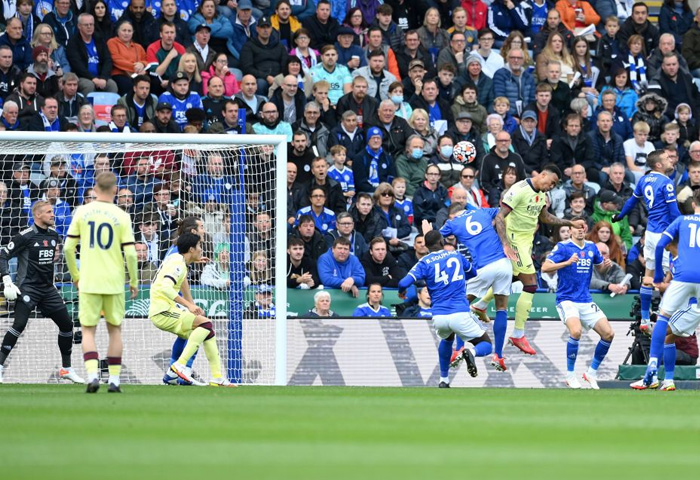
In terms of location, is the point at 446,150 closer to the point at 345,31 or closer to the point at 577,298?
the point at 345,31

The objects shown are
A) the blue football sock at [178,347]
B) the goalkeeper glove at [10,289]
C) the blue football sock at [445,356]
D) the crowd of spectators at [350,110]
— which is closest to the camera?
the blue football sock at [178,347]

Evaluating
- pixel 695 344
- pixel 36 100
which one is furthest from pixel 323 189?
pixel 695 344

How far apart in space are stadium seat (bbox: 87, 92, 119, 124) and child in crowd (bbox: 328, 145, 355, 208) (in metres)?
3.62

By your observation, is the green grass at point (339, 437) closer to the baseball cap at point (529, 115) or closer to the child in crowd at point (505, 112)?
the baseball cap at point (529, 115)

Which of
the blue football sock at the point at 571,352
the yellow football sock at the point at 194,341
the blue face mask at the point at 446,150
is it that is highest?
the blue face mask at the point at 446,150

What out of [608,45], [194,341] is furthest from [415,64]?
[194,341]

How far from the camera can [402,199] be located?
2025 centimetres

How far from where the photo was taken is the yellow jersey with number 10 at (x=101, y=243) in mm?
11758

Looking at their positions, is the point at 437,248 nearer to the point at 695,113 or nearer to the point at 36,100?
the point at 36,100

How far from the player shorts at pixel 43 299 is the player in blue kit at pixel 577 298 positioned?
6.36 m

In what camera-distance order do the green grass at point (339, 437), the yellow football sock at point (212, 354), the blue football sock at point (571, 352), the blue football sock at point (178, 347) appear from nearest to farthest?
the green grass at point (339, 437) → the yellow football sock at point (212, 354) → the blue football sock at point (178, 347) → the blue football sock at point (571, 352)

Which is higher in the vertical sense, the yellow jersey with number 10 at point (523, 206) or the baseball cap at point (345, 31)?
the baseball cap at point (345, 31)

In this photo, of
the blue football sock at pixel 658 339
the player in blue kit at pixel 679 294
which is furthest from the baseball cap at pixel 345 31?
the blue football sock at pixel 658 339

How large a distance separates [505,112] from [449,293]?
7.90 m
